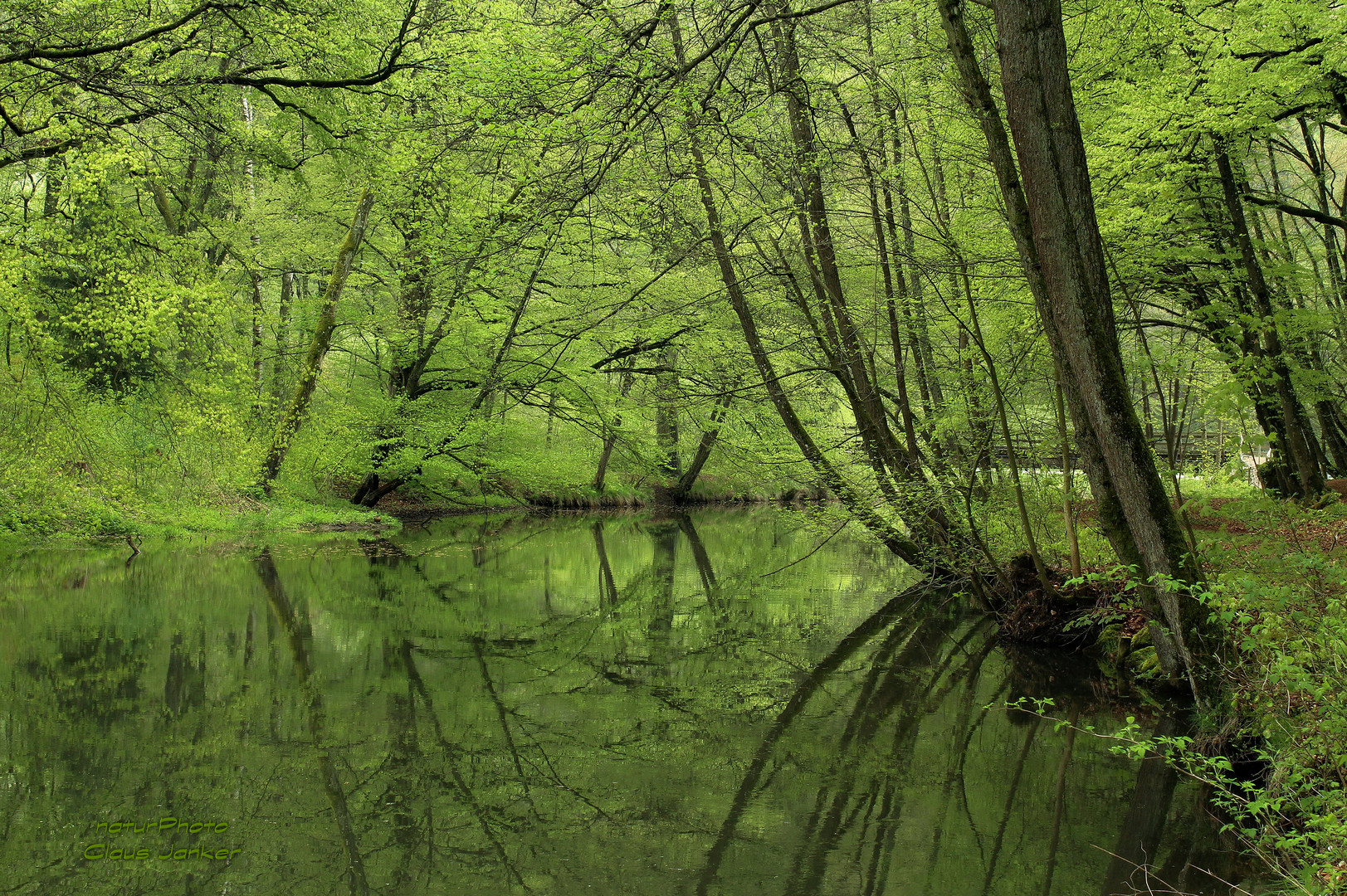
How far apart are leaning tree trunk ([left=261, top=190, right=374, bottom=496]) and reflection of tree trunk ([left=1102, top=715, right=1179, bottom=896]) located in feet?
44.9

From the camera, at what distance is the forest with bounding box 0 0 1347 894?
4.62 meters

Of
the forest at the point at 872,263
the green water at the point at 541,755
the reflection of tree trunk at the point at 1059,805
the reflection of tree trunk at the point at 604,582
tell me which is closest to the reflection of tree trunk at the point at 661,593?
the green water at the point at 541,755

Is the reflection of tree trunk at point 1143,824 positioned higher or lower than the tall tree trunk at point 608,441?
lower

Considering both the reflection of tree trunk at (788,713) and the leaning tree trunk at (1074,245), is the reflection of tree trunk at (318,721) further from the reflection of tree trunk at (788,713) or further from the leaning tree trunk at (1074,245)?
the leaning tree trunk at (1074,245)

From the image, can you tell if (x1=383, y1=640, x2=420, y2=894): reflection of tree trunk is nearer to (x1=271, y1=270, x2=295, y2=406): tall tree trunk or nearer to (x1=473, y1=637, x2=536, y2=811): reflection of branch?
(x1=473, y1=637, x2=536, y2=811): reflection of branch

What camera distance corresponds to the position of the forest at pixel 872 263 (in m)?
4.62

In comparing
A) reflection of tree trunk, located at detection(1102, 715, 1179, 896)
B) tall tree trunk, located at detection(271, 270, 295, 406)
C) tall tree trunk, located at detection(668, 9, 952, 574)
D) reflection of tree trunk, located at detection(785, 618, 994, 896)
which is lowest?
reflection of tree trunk, located at detection(1102, 715, 1179, 896)

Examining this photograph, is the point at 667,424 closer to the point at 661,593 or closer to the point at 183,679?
the point at 661,593

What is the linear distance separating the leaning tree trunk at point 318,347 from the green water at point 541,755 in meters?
5.78

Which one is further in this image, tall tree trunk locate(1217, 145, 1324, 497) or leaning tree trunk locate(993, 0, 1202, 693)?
tall tree trunk locate(1217, 145, 1324, 497)

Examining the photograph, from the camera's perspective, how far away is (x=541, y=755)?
4.85 metres

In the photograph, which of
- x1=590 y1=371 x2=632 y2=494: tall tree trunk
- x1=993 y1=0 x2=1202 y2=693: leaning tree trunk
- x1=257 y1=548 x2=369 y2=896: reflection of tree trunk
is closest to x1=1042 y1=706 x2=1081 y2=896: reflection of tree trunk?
x1=993 y1=0 x2=1202 y2=693: leaning tree trunk

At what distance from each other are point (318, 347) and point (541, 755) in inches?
483

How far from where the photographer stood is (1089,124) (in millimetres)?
9062
